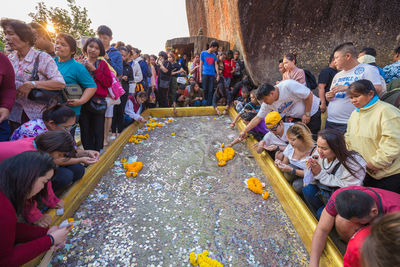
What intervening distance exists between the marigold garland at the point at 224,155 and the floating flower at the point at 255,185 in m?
0.60

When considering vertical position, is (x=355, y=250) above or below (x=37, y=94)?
below

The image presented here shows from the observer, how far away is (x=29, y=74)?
6.92 ft

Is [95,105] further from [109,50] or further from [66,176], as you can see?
[109,50]

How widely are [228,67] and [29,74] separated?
17.7 ft

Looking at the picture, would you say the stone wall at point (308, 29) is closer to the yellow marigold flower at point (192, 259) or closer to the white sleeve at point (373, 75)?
the white sleeve at point (373, 75)

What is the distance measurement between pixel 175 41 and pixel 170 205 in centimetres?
910

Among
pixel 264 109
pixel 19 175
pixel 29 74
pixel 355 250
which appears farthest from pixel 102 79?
pixel 355 250

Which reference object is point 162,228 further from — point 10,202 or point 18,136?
point 18,136

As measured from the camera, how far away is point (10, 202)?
110cm

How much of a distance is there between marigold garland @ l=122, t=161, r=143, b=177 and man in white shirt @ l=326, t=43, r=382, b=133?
10.4ft

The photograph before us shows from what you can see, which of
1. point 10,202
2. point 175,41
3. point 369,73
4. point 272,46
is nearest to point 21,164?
point 10,202

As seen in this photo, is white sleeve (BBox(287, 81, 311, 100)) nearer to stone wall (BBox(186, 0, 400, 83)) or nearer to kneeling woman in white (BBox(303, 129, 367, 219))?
kneeling woman in white (BBox(303, 129, 367, 219))

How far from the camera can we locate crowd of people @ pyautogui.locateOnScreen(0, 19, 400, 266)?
1182mm

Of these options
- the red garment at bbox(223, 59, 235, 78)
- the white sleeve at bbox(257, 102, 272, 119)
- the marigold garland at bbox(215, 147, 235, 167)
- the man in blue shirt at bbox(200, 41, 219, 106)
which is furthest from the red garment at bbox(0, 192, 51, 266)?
the red garment at bbox(223, 59, 235, 78)
